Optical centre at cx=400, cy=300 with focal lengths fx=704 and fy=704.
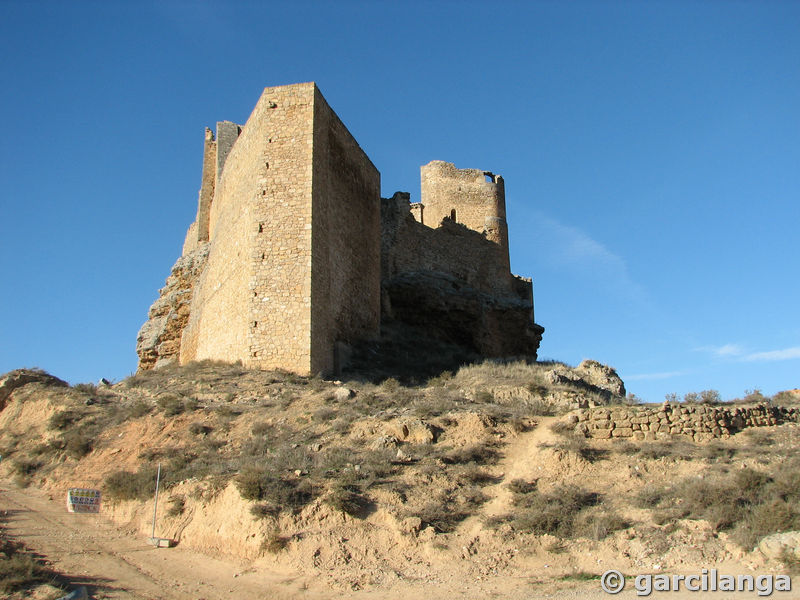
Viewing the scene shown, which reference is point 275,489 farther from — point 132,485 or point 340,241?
point 340,241

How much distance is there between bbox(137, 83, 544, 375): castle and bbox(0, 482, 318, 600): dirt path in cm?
513

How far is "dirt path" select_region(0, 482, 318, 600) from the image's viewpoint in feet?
23.7

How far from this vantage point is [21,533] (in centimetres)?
872

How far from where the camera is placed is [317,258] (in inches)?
573

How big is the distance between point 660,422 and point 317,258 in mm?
7451

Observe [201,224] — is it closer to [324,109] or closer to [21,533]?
[324,109]

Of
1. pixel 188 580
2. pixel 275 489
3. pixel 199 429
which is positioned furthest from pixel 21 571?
pixel 199 429

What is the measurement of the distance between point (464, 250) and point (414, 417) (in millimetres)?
13865

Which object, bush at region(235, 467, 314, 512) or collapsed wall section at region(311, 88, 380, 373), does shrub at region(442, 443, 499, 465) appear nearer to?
bush at region(235, 467, 314, 512)

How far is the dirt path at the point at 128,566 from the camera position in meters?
7.23

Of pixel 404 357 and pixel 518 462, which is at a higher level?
pixel 404 357

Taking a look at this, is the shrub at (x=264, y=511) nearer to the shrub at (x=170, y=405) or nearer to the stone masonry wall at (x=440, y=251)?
the shrub at (x=170, y=405)

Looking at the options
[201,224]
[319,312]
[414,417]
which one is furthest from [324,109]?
[414,417]

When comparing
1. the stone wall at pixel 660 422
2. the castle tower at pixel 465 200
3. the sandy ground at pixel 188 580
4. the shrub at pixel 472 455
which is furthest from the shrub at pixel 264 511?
the castle tower at pixel 465 200
